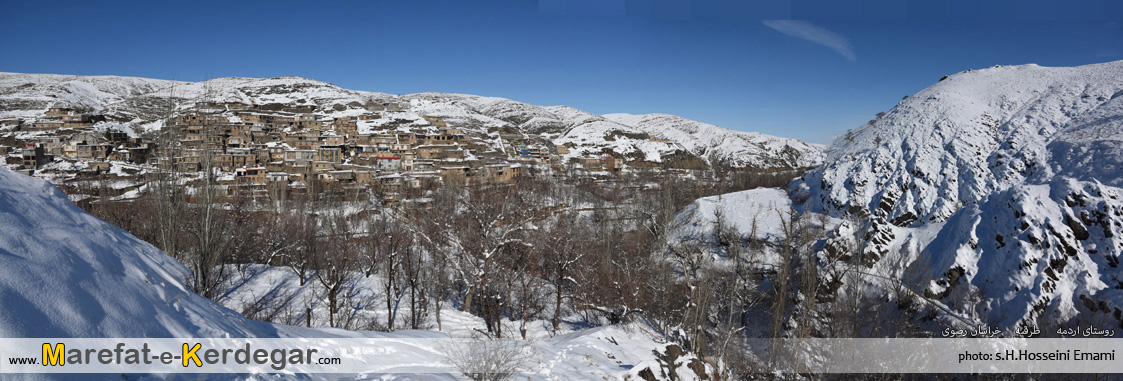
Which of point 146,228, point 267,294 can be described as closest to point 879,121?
point 267,294

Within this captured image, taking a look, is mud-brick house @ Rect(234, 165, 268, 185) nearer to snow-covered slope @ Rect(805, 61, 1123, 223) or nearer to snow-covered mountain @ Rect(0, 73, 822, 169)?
snow-covered mountain @ Rect(0, 73, 822, 169)

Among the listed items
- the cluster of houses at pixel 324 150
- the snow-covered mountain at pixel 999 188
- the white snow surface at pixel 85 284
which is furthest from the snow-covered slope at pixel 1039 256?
the cluster of houses at pixel 324 150

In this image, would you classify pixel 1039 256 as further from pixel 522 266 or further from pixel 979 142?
pixel 522 266

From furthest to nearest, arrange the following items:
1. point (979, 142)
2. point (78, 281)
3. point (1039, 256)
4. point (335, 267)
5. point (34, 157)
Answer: point (34, 157)
point (979, 142)
point (335, 267)
point (1039, 256)
point (78, 281)

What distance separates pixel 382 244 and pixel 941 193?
3113cm

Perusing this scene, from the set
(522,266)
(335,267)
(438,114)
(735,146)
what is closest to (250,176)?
(335,267)

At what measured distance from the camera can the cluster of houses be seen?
52094 millimetres

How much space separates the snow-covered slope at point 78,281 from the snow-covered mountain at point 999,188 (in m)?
20.1

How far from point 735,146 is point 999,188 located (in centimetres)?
11802

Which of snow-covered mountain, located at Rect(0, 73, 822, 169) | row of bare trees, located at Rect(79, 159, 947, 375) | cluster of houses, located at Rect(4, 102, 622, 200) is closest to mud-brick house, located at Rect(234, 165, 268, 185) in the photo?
cluster of houses, located at Rect(4, 102, 622, 200)

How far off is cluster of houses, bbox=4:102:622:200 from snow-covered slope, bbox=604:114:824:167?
4419cm

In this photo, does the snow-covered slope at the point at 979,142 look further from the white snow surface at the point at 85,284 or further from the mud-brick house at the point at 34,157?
the mud-brick house at the point at 34,157

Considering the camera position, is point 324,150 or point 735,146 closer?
point 324,150

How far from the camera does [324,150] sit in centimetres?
6619
